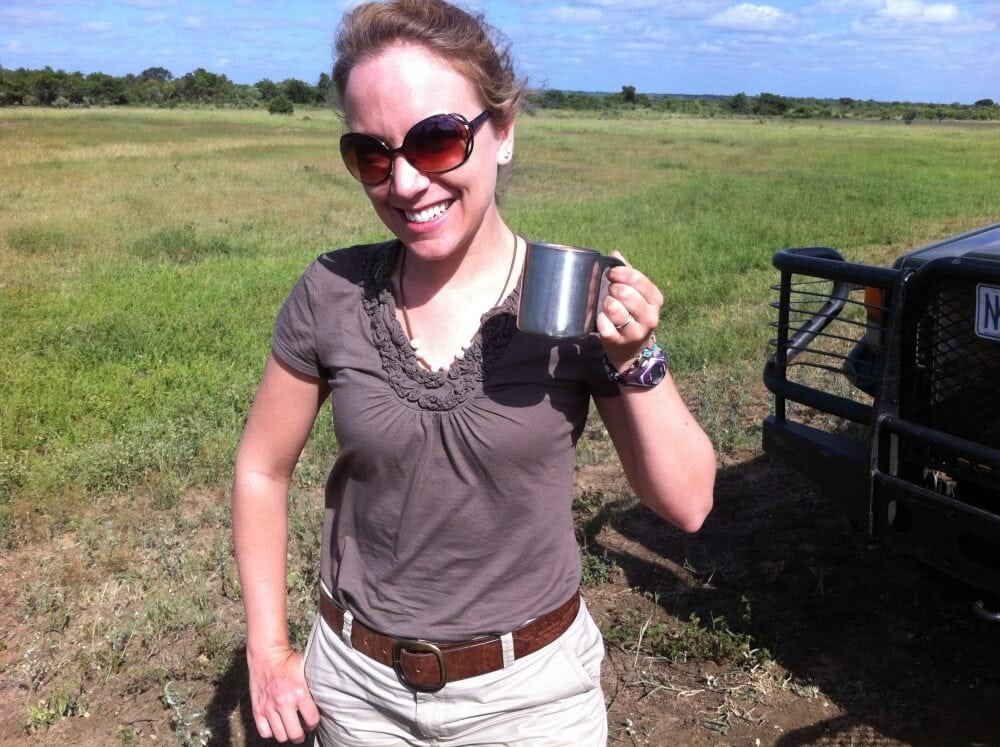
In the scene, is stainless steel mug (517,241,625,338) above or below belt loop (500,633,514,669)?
above

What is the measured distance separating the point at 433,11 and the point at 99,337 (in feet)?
21.0

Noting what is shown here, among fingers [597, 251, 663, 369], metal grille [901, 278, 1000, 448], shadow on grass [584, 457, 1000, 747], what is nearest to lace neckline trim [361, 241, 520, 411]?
fingers [597, 251, 663, 369]

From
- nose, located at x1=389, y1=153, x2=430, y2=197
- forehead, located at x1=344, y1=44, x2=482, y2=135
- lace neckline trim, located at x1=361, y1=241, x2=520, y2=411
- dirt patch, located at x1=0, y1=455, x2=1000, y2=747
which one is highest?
forehead, located at x1=344, y1=44, x2=482, y2=135

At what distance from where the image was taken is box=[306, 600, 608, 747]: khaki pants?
59.7 inches

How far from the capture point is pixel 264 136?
40812 mm

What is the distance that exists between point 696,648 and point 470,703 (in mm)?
1680

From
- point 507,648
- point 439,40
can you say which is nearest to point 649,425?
point 507,648

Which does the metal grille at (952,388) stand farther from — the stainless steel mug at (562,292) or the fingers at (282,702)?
the fingers at (282,702)

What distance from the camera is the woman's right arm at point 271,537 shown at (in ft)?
5.21

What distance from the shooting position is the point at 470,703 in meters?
1.51

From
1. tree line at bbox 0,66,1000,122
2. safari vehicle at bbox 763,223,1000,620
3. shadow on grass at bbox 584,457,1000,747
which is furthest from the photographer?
tree line at bbox 0,66,1000,122

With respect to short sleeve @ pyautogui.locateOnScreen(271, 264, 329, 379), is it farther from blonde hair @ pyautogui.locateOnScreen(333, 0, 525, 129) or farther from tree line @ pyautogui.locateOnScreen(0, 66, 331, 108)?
tree line @ pyautogui.locateOnScreen(0, 66, 331, 108)

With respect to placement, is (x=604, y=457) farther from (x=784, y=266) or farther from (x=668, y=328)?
(x=668, y=328)

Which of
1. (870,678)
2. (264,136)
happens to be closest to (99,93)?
(264,136)
